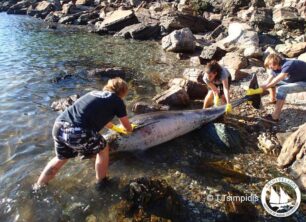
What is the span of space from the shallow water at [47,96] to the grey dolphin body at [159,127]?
0.48m

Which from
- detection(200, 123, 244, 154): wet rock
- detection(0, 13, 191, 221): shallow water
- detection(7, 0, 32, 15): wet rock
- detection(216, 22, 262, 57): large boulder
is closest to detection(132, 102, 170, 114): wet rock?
detection(0, 13, 191, 221): shallow water

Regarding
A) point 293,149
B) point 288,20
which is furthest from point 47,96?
point 288,20

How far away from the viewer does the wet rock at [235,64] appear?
12.9 m

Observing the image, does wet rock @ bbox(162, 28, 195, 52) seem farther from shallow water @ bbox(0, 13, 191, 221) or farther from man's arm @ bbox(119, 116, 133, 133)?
man's arm @ bbox(119, 116, 133, 133)

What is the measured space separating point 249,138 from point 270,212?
288cm

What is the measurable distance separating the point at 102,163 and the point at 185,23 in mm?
19697

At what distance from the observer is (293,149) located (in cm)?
704

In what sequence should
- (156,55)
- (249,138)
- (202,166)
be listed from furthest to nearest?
1. (156,55)
2. (249,138)
3. (202,166)

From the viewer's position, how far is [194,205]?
238 inches

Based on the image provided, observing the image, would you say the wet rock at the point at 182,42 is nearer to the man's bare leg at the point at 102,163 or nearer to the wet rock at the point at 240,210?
the man's bare leg at the point at 102,163

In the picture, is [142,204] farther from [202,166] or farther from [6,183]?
[6,183]

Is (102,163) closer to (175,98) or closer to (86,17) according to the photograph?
(175,98)

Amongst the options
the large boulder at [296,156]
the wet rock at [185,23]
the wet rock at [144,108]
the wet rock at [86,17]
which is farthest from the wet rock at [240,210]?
the wet rock at [86,17]

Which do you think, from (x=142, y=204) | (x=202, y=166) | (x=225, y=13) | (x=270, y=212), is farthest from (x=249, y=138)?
(x=225, y=13)
